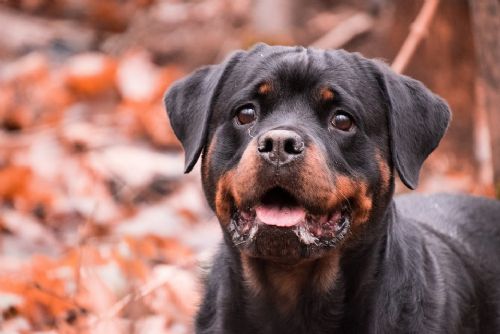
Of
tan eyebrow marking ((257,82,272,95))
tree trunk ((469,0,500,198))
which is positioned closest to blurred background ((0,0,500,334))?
tree trunk ((469,0,500,198))

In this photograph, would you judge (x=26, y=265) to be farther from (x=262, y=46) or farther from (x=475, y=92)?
(x=475, y=92)

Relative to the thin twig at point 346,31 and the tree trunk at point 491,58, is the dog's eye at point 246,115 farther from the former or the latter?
the thin twig at point 346,31

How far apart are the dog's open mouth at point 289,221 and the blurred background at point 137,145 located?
0.87 meters

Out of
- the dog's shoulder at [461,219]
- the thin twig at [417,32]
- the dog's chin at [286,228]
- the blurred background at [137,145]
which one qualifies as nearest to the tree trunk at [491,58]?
the blurred background at [137,145]

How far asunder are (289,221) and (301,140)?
35cm

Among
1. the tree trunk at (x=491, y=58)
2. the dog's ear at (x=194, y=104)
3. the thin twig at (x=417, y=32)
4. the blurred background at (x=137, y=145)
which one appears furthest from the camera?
the thin twig at (x=417, y=32)

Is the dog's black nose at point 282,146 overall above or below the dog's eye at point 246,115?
below

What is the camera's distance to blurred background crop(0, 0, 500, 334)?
19.5 feet

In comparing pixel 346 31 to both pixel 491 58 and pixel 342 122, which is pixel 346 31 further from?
pixel 342 122

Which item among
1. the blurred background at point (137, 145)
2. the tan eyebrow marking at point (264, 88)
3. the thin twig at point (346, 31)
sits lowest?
the blurred background at point (137, 145)

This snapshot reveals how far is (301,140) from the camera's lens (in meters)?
4.11

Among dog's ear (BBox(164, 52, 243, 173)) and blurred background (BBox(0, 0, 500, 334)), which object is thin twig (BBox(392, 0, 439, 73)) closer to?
blurred background (BBox(0, 0, 500, 334))

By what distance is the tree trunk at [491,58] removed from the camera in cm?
652

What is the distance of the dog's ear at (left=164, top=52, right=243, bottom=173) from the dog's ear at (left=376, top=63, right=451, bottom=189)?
2.41ft
